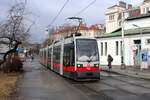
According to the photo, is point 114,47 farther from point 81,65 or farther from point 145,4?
point 145,4

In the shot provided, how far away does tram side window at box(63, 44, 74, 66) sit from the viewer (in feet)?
51.5

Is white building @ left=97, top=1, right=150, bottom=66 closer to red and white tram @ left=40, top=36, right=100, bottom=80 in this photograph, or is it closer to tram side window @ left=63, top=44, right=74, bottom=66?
tram side window @ left=63, top=44, right=74, bottom=66

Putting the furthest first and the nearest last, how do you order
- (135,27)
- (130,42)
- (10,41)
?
1. (135,27)
2. (130,42)
3. (10,41)

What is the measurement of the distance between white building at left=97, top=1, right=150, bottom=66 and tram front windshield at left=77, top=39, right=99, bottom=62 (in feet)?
37.8

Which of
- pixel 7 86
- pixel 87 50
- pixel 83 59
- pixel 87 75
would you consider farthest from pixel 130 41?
pixel 7 86

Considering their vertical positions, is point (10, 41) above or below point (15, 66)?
above

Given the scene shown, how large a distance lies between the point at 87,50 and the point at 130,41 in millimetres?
16400

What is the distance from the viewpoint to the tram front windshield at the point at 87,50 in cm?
1534

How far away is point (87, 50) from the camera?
51.3ft

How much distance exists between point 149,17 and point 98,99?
2426 centimetres

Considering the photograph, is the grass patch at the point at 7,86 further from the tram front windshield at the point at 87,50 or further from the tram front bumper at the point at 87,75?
the tram front windshield at the point at 87,50

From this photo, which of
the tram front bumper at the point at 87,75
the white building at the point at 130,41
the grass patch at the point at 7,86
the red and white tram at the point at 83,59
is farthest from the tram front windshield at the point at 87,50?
the white building at the point at 130,41

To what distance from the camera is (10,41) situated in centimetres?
2308

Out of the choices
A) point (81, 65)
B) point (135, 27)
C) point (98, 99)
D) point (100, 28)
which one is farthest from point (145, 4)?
point (98, 99)
